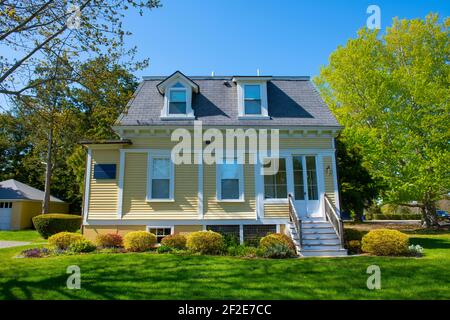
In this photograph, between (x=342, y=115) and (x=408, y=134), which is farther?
(x=342, y=115)

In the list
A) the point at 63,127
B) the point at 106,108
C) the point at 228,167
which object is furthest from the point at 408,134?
the point at 63,127

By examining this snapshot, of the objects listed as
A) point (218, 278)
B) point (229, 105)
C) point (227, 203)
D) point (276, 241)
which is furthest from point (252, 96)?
point (218, 278)

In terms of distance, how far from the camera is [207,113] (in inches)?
512

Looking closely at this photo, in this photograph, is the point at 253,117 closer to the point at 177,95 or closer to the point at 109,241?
the point at 177,95

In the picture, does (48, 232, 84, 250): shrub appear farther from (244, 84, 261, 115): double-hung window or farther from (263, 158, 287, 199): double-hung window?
(244, 84, 261, 115): double-hung window

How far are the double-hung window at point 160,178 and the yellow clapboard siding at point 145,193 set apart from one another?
202 millimetres

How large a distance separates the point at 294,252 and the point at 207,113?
21.8 feet

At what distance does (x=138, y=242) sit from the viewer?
33.7ft

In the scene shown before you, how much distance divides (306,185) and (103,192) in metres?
8.21

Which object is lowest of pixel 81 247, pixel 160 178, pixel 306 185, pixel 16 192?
pixel 81 247

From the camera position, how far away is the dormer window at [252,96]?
13.1 m

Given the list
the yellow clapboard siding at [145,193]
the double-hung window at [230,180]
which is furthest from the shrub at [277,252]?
the yellow clapboard siding at [145,193]

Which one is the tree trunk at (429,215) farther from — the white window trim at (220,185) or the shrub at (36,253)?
the shrub at (36,253)
